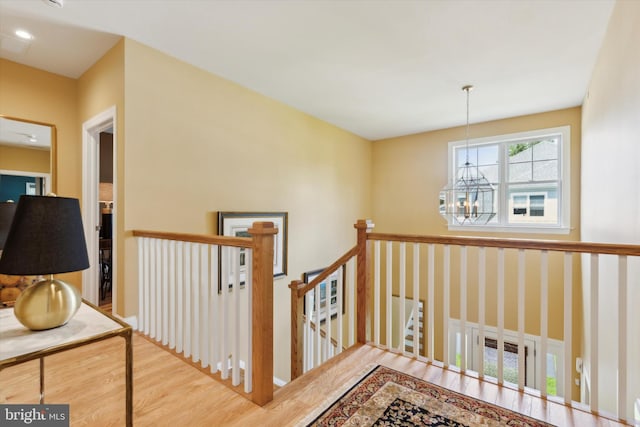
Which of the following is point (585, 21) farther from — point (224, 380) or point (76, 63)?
point (76, 63)

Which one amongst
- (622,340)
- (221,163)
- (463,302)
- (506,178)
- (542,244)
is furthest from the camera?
(506,178)

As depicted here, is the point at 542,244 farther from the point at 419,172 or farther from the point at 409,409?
the point at 419,172

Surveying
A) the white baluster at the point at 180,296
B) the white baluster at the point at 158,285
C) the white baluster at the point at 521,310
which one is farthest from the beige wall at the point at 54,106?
the white baluster at the point at 521,310

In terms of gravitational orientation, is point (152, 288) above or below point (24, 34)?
below

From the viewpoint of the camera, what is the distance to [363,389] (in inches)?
76.1

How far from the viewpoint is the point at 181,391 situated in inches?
73.6

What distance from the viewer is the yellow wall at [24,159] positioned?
118 inches

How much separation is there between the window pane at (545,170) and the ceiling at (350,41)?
943mm

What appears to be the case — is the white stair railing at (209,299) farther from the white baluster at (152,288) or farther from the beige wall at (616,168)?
the beige wall at (616,168)

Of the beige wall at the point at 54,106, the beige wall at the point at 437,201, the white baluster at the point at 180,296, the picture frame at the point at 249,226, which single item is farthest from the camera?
the beige wall at the point at 437,201

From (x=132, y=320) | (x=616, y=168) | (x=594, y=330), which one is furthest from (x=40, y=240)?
(x=616, y=168)

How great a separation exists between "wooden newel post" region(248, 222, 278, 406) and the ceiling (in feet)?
5.75

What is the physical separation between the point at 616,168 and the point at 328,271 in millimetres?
2276

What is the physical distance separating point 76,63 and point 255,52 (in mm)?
1867
